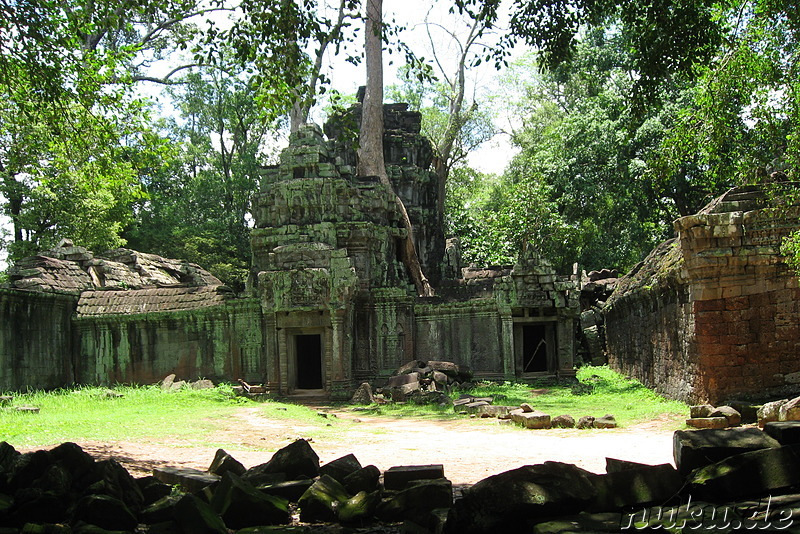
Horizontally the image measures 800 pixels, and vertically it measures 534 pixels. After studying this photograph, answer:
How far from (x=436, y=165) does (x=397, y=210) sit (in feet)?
37.5

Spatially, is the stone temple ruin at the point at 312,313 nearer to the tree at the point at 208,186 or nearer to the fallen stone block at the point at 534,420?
the fallen stone block at the point at 534,420

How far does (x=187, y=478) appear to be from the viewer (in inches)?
241

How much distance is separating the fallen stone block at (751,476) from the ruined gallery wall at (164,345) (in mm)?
15121

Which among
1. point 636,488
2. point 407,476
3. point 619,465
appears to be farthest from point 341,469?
point 636,488

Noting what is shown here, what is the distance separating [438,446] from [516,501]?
4.78 metres

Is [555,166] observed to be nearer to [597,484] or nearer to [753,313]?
[753,313]

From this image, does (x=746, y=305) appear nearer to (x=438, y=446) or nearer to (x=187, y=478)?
(x=438, y=446)

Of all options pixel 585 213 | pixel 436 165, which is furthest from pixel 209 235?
pixel 585 213

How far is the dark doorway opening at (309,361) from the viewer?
64.2ft

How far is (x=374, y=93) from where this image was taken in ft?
85.7

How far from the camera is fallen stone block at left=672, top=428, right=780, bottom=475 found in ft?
16.9

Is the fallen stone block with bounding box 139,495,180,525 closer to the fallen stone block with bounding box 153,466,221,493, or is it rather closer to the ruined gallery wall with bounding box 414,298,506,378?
the fallen stone block with bounding box 153,466,221,493

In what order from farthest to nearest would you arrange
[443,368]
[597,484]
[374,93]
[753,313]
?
[374,93] < [443,368] < [753,313] < [597,484]

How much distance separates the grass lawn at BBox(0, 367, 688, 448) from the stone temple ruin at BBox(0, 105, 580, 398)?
4.58 ft
